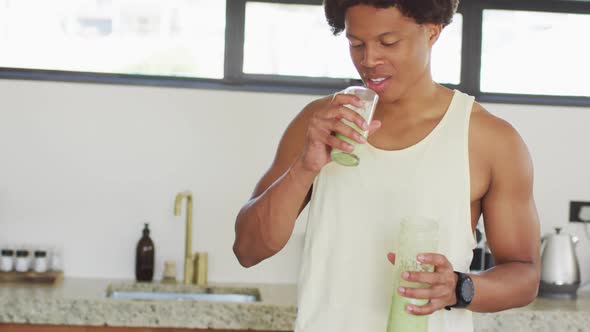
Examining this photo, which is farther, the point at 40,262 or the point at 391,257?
the point at 40,262

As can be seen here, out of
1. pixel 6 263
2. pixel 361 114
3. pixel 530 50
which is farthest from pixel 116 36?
pixel 361 114

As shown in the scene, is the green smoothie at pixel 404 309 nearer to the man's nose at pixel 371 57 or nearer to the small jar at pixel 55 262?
the man's nose at pixel 371 57

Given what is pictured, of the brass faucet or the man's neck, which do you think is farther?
the brass faucet

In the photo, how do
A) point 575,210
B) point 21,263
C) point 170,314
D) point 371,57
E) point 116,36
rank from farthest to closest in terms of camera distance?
point 575,210, point 116,36, point 21,263, point 170,314, point 371,57

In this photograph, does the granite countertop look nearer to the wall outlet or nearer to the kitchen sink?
the kitchen sink

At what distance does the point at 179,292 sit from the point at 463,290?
2.01 metres

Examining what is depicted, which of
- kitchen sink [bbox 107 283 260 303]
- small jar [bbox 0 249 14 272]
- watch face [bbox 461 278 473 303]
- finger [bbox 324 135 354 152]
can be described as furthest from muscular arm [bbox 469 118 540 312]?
small jar [bbox 0 249 14 272]

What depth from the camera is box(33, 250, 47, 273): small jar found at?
3.21 metres

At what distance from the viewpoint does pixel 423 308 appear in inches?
54.4

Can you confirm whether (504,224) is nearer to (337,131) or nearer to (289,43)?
(337,131)

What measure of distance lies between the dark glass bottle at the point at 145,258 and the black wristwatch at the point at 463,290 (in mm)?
2052

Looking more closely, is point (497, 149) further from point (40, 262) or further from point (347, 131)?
point (40, 262)

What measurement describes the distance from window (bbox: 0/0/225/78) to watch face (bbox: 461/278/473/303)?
2180mm

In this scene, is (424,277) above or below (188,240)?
above
